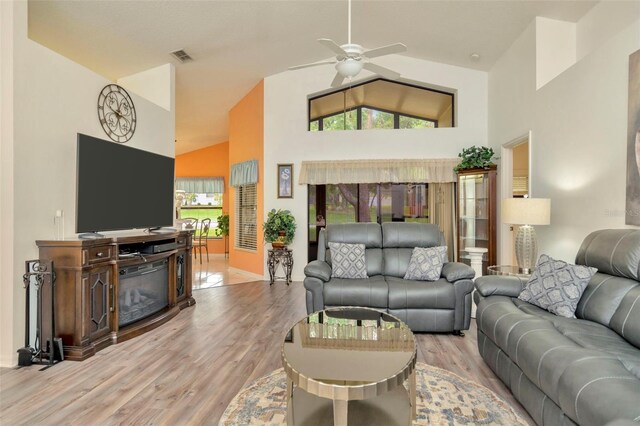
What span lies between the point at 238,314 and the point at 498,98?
5.01 meters

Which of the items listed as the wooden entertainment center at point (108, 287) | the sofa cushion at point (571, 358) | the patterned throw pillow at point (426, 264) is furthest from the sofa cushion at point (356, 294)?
the wooden entertainment center at point (108, 287)

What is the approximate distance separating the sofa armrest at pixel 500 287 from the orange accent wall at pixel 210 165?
758 centimetres

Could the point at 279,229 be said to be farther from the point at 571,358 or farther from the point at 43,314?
the point at 571,358

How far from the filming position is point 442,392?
7.07ft

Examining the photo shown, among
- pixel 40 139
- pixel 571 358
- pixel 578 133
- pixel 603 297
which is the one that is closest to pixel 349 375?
pixel 571 358

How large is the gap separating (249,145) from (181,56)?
228cm

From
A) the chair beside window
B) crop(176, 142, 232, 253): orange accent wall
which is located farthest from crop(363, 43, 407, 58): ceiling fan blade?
crop(176, 142, 232, 253): orange accent wall

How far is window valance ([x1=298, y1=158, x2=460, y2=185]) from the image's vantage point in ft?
18.8

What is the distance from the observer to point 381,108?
6113 millimetres

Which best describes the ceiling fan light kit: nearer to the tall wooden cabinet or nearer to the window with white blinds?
the tall wooden cabinet

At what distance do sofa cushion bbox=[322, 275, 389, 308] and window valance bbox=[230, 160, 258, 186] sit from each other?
3.56m

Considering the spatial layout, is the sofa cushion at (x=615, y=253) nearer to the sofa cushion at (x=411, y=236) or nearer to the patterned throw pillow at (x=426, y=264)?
the patterned throw pillow at (x=426, y=264)

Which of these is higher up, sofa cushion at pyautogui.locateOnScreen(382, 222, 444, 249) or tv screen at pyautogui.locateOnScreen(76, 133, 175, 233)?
tv screen at pyautogui.locateOnScreen(76, 133, 175, 233)

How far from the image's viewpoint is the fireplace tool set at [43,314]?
2.60 meters
